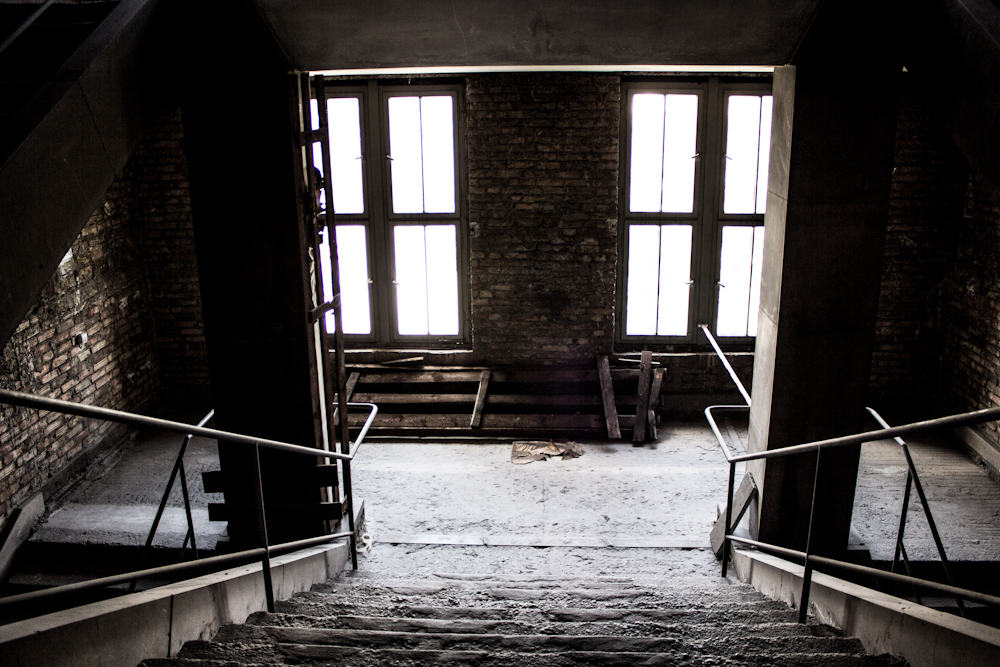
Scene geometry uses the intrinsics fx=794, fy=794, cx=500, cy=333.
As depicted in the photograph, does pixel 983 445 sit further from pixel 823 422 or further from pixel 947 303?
pixel 823 422

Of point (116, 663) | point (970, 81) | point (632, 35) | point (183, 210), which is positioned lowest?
point (116, 663)

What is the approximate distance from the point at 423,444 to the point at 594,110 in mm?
3405

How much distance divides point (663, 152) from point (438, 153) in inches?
83.2

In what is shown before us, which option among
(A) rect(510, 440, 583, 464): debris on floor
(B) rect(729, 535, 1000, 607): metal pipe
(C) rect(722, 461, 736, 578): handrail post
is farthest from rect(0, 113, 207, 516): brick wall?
(B) rect(729, 535, 1000, 607): metal pipe

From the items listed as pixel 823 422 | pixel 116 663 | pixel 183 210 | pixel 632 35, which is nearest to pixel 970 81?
pixel 632 35

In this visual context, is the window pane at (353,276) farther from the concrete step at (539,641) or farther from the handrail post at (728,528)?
the concrete step at (539,641)

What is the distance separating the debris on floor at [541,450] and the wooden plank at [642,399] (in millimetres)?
539

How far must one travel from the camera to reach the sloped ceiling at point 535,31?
3525 millimetres

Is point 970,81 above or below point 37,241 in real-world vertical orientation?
above

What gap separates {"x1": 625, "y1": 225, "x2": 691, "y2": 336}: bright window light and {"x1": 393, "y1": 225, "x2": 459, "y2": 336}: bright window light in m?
1.74

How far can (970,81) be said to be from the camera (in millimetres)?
3176

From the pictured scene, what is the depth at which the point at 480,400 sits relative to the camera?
7496 millimetres

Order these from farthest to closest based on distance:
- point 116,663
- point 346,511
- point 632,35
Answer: point 346,511 → point 632,35 → point 116,663

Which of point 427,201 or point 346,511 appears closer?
point 346,511
